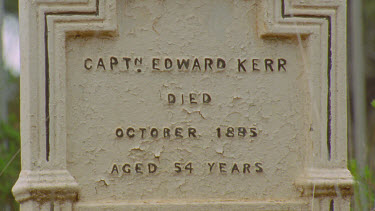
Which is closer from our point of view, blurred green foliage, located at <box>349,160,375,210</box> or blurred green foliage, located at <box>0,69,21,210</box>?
blurred green foliage, located at <box>349,160,375,210</box>

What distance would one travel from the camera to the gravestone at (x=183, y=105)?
12.3 feet

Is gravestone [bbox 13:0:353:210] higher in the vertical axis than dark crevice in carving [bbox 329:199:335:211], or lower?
higher

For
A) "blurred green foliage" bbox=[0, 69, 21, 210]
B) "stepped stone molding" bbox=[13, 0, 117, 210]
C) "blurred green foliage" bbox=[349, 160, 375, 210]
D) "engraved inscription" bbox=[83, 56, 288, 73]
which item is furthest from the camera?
"blurred green foliage" bbox=[0, 69, 21, 210]

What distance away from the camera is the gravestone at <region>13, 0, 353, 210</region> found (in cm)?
375

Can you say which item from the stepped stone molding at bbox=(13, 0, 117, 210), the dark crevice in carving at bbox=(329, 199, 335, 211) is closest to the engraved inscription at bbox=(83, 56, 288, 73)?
the stepped stone molding at bbox=(13, 0, 117, 210)

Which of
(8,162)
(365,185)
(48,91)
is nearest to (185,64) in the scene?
(48,91)

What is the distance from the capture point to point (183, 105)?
12.8 ft

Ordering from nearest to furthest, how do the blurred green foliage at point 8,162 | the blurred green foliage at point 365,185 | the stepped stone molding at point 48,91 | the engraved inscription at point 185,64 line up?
the stepped stone molding at point 48,91 < the engraved inscription at point 185,64 < the blurred green foliage at point 365,185 < the blurred green foliage at point 8,162

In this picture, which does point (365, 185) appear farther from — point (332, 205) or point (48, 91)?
point (48, 91)

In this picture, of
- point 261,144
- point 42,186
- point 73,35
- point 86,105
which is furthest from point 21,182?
point 261,144

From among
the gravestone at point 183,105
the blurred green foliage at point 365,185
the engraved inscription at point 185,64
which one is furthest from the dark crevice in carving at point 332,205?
the engraved inscription at point 185,64

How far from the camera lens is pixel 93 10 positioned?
380 centimetres

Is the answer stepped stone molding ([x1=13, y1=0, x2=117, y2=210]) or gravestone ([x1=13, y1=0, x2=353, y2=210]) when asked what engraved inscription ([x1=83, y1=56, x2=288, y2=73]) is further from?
stepped stone molding ([x1=13, y1=0, x2=117, y2=210])

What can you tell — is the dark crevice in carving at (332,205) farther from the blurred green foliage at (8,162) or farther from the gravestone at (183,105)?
the blurred green foliage at (8,162)
